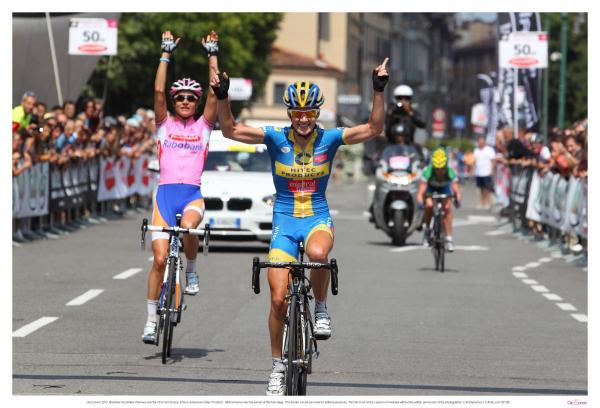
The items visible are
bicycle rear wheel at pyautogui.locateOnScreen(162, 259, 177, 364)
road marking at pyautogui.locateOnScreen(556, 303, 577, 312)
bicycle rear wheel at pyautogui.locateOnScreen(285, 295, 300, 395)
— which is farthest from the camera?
road marking at pyautogui.locateOnScreen(556, 303, 577, 312)

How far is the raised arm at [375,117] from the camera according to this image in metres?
9.79

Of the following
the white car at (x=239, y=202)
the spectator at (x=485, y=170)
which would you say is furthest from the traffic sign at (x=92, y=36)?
the spectator at (x=485, y=170)

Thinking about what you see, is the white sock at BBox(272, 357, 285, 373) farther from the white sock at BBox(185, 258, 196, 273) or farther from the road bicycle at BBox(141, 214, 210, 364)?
the white sock at BBox(185, 258, 196, 273)

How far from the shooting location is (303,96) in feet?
32.2

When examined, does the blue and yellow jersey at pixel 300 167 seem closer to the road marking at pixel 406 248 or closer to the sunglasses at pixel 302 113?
the sunglasses at pixel 302 113

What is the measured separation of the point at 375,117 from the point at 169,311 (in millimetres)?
2682

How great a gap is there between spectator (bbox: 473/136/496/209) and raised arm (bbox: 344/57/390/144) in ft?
103

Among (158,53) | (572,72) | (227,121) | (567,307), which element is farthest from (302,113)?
(572,72)

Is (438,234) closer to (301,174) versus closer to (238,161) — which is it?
(238,161)

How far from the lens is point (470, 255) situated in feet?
80.9

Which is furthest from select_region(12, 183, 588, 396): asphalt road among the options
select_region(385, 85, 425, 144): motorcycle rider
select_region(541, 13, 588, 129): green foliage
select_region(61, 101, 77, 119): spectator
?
select_region(541, 13, 588, 129): green foliage

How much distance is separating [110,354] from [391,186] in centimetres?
1442

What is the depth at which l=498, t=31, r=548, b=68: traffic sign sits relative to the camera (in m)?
35.1
